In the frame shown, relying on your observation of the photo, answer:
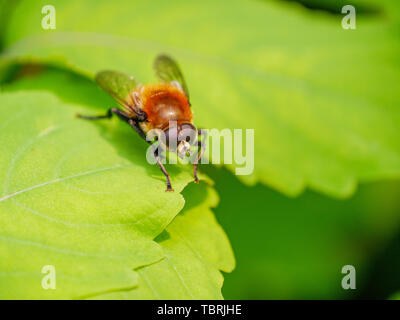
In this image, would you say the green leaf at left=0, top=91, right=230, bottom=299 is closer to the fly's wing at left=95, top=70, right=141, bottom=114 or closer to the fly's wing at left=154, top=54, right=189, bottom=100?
the fly's wing at left=95, top=70, right=141, bottom=114

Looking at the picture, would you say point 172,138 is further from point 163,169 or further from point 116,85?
point 116,85

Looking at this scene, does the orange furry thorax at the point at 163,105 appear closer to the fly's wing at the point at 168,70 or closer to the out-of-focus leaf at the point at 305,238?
the fly's wing at the point at 168,70

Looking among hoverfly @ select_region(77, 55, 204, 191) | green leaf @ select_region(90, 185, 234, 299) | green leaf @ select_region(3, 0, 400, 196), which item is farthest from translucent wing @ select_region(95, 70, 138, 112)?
green leaf @ select_region(90, 185, 234, 299)

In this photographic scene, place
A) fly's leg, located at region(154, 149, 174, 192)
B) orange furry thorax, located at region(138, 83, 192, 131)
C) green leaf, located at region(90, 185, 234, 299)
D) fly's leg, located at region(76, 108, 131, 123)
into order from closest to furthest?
green leaf, located at region(90, 185, 234, 299) → fly's leg, located at region(154, 149, 174, 192) → orange furry thorax, located at region(138, 83, 192, 131) → fly's leg, located at region(76, 108, 131, 123)

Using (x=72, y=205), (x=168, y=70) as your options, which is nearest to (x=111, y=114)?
(x=168, y=70)
